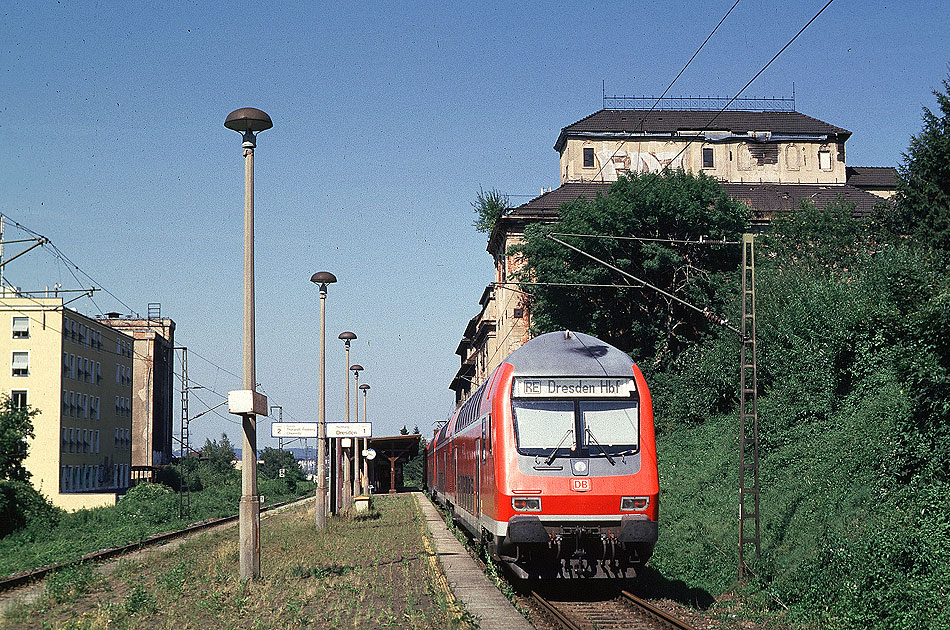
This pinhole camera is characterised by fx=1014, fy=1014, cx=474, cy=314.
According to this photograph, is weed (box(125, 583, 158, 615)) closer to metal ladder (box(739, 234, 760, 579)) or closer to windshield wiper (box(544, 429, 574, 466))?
windshield wiper (box(544, 429, 574, 466))

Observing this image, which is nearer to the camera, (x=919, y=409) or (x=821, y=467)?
(x=919, y=409)

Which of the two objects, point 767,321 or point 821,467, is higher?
point 767,321

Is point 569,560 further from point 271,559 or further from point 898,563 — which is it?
point 271,559

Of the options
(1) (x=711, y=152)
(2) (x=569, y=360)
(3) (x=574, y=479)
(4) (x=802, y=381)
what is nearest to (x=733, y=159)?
(1) (x=711, y=152)

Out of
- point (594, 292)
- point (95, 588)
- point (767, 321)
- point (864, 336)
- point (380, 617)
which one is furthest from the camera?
point (594, 292)

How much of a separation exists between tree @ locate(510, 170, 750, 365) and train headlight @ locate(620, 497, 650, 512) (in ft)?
94.8

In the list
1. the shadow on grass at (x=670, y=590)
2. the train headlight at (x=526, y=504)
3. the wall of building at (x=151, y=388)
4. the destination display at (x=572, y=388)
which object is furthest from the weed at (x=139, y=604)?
the wall of building at (x=151, y=388)

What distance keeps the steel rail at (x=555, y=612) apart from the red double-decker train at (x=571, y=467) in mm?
440

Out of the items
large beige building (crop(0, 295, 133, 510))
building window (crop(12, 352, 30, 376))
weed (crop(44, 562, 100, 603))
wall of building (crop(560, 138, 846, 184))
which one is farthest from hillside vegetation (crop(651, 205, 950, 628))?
building window (crop(12, 352, 30, 376))

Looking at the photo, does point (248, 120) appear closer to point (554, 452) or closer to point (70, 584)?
point (554, 452)

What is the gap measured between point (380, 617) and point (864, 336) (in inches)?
595

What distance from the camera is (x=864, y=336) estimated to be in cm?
2375

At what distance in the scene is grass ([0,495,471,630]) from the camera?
12961 mm

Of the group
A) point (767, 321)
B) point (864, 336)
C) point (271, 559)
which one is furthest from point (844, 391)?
point (271, 559)
